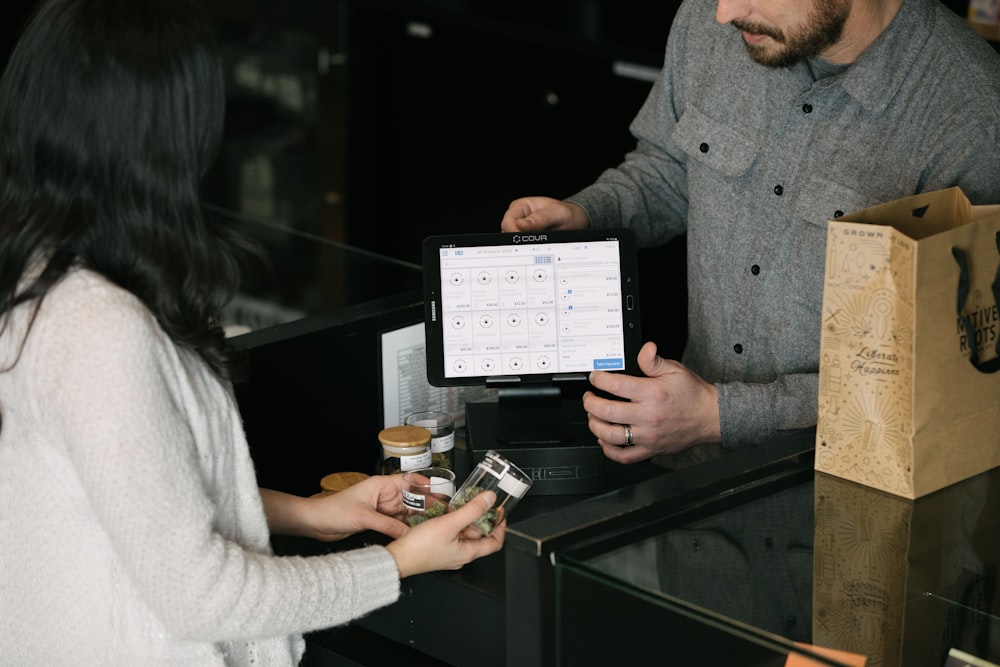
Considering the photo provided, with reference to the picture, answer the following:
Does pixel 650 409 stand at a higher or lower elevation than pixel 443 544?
higher

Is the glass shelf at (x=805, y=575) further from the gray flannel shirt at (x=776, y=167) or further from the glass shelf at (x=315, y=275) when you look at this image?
the glass shelf at (x=315, y=275)

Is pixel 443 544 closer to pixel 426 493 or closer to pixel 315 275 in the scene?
pixel 426 493

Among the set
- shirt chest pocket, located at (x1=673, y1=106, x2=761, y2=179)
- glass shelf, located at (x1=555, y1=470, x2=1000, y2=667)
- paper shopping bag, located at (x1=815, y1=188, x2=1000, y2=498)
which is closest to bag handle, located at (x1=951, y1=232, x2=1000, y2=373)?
paper shopping bag, located at (x1=815, y1=188, x2=1000, y2=498)

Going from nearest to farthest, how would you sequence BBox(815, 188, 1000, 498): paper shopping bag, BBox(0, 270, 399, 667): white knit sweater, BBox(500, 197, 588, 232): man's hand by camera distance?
1. BBox(0, 270, 399, 667): white knit sweater
2. BBox(815, 188, 1000, 498): paper shopping bag
3. BBox(500, 197, 588, 232): man's hand

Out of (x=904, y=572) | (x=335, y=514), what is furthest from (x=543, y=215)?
(x=904, y=572)

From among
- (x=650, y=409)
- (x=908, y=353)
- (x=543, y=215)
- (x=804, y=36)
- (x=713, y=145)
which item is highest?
(x=804, y=36)

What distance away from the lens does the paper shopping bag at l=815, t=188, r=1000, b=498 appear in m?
1.22

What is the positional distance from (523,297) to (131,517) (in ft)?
2.32

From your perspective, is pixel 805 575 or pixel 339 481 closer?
pixel 805 575

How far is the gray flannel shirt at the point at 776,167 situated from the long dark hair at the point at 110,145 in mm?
832

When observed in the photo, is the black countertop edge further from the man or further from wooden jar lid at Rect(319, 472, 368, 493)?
wooden jar lid at Rect(319, 472, 368, 493)

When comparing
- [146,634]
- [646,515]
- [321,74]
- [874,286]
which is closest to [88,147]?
[146,634]

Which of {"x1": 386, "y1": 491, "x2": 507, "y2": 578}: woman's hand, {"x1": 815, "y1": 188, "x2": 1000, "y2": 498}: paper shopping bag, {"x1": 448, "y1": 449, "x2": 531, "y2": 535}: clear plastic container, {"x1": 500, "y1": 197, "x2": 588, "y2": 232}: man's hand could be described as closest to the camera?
{"x1": 815, "y1": 188, "x2": 1000, "y2": 498}: paper shopping bag

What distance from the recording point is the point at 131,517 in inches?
42.5
